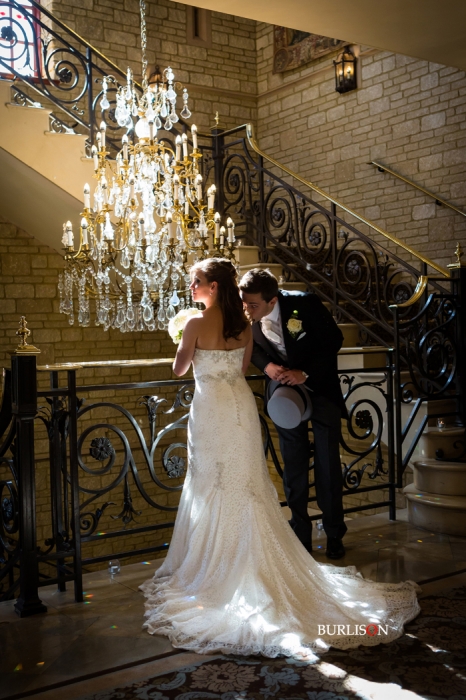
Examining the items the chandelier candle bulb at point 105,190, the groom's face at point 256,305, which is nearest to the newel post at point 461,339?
the groom's face at point 256,305

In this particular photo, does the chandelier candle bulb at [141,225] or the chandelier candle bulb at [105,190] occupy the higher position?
the chandelier candle bulb at [105,190]

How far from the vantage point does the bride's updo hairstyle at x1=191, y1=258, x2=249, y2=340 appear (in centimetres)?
314

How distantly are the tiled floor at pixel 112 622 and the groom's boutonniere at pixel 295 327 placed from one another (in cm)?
120

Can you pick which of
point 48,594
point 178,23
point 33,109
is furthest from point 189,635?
point 178,23

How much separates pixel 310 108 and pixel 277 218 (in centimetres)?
334

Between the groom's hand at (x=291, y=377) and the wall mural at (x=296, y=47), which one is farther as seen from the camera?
the wall mural at (x=296, y=47)

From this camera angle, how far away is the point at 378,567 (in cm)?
363

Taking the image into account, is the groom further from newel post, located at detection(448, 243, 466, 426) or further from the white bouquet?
newel post, located at detection(448, 243, 466, 426)

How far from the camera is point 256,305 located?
353 centimetres

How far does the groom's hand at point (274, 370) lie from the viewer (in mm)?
3598

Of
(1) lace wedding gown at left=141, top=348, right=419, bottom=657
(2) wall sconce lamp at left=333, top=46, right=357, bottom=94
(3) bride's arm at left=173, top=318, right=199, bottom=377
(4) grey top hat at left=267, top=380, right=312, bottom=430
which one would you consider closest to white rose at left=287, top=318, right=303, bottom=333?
(4) grey top hat at left=267, top=380, right=312, bottom=430

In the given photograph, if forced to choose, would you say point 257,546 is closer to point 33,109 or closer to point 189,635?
point 189,635

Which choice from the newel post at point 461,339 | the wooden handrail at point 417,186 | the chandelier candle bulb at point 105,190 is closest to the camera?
the newel post at point 461,339

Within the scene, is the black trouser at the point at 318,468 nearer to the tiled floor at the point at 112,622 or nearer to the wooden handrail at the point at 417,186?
the tiled floor at the point at 112,622
